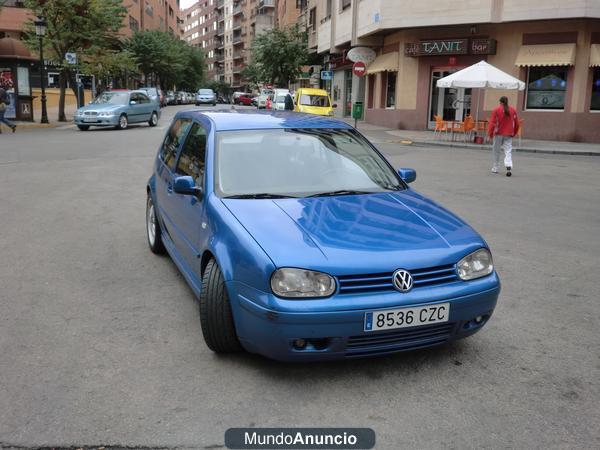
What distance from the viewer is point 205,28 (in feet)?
486

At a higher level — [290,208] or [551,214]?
[290,208]

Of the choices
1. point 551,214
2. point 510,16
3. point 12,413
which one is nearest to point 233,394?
point 12,413

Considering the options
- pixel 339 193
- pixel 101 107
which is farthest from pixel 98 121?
pixel 339 193

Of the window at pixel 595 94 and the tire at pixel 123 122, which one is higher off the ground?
the window at pixel 595 94

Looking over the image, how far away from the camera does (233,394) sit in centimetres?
354

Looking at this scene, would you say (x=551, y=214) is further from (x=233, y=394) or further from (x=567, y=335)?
(x=233, y=394)

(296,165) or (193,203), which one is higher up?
Answer: (296,165)

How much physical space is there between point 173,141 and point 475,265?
3271 millimetres

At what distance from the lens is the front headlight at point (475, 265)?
12.5ft

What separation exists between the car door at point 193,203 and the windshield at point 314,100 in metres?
23.1

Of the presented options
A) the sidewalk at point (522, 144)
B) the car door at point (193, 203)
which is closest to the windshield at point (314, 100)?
the sidewalk at point (522, 144)

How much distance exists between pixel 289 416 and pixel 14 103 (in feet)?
90.0

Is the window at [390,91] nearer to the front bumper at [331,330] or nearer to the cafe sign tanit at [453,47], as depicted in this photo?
the cafe sign tanit at [453,47]

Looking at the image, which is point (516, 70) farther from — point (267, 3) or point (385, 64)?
point (267, 3)
